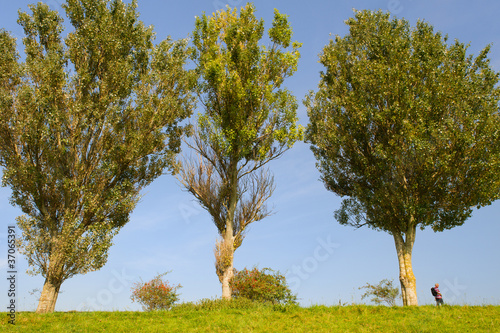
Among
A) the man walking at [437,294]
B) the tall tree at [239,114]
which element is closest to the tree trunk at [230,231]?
the tall tree at [239,114]

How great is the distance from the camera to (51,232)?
1692 cm

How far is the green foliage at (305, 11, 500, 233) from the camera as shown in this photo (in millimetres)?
18109

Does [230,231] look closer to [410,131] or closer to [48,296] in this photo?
[48,296]

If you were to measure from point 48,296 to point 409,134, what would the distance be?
19.0 meters

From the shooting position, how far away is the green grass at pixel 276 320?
1204 centimetres

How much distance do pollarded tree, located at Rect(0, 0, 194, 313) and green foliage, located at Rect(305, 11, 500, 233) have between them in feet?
33.0

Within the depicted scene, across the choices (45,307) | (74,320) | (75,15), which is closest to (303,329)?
(74,320)

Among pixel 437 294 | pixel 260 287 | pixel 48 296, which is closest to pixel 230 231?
pixel 260 287

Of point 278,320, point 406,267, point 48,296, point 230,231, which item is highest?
point 230,231

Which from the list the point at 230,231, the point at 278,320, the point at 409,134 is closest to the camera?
the point at 278,320

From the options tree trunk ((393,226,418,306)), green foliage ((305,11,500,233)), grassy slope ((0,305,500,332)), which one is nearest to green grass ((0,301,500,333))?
grassy slope ((0,305,500,332))

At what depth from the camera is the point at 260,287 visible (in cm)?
1917

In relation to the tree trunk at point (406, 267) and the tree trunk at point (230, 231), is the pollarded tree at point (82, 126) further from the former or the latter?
the tree trunk at point (406, 267)

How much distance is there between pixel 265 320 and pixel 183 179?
409 inches
